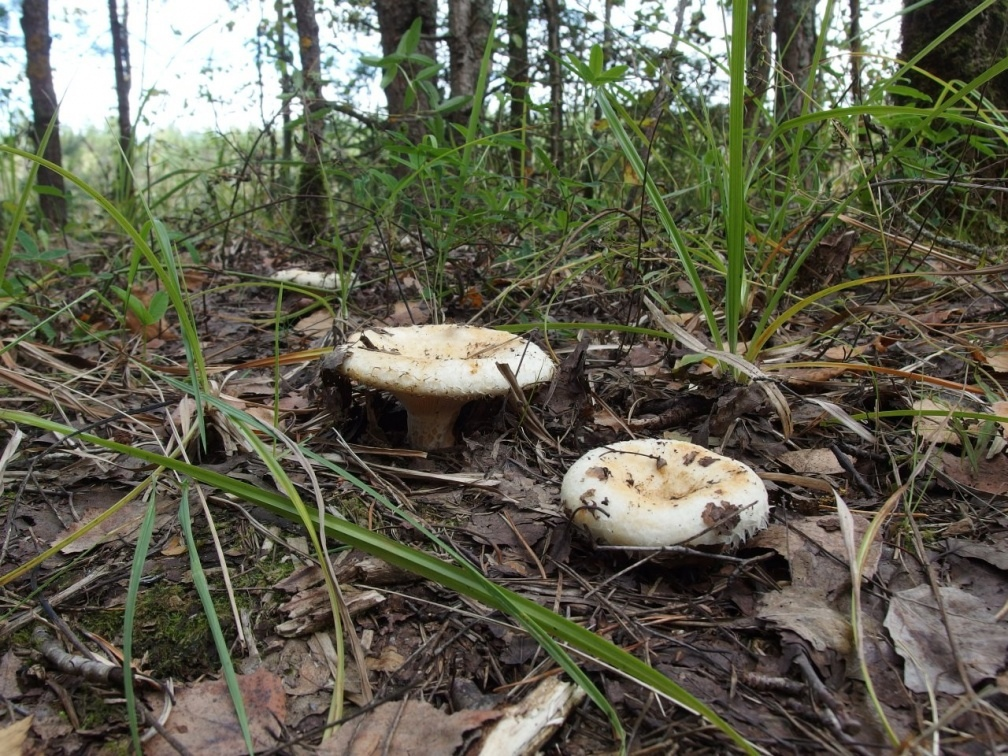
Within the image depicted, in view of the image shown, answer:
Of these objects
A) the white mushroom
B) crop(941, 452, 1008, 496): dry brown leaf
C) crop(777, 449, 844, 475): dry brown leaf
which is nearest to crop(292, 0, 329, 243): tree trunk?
the white mushroom

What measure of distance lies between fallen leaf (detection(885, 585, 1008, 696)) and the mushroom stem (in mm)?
1322

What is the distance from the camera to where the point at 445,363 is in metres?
1.97

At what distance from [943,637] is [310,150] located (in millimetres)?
4161

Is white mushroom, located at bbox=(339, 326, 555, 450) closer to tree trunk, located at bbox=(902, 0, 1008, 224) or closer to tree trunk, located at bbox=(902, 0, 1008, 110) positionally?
tree trunk, located at bbox=(902, 0, 1008, 224)

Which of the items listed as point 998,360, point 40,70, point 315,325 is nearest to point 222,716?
point 315,325

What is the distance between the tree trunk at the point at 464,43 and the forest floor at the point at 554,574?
3461 mm

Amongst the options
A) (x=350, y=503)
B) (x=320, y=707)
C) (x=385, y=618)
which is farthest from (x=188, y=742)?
(x=350, y=503)

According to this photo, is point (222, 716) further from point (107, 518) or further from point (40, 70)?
point (40, 70)

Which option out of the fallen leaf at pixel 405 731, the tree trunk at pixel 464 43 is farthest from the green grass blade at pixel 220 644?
the tree trunk at pixel 464 43

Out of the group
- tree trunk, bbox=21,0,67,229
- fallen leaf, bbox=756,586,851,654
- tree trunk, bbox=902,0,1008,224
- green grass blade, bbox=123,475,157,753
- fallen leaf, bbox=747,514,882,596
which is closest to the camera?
green grass blade, bbox=123,475,157,753

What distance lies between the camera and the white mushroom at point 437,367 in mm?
1946

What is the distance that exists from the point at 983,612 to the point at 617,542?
0.80 m

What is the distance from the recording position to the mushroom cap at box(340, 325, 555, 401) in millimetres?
1941

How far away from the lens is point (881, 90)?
2312 millimetres
